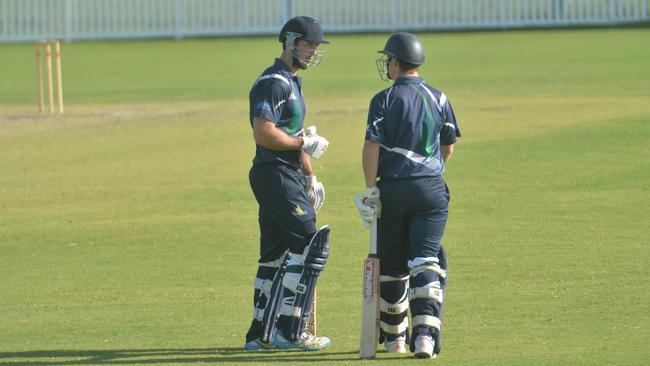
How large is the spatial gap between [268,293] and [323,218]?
5.19m

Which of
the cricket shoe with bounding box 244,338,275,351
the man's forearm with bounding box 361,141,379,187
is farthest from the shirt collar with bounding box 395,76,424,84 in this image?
the cricket shoe with bounding box 244,338,275,351

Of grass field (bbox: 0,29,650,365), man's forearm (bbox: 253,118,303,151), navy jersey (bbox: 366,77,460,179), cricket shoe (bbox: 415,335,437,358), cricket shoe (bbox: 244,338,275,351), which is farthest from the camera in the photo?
grass field (bbox: 0,29,650,365)

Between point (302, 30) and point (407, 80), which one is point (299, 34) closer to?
point (302, 30)

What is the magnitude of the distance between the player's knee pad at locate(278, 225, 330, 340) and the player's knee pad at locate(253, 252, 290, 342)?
8 cm

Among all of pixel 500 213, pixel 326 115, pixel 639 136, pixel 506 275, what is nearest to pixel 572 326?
pixel 506 275

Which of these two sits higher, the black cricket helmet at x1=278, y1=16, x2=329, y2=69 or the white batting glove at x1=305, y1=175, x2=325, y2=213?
the black cricket helmet at x1=278, y1=16, x2=329, y2=69

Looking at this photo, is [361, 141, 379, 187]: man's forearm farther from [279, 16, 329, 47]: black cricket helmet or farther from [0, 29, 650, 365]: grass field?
[0, 29, 650, 365]: grass field

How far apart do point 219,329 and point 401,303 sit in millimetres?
1518

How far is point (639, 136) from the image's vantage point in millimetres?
18141

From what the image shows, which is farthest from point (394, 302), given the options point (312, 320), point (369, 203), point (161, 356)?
point (161, 356)

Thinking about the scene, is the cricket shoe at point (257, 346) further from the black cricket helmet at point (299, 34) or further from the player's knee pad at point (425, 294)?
the black cricket helmet at point (299, 34)

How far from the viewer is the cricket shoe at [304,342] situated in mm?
8344

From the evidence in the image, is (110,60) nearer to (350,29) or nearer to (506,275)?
(350,29)

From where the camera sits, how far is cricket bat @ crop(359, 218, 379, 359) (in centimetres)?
787
